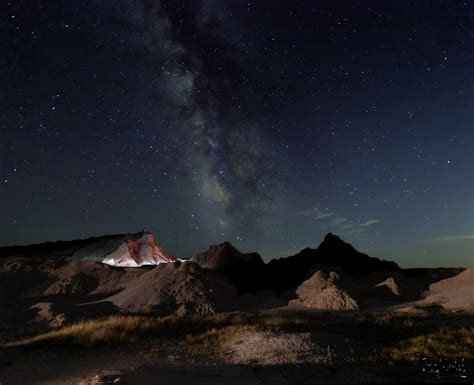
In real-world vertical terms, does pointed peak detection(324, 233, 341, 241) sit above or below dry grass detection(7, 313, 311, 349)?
above

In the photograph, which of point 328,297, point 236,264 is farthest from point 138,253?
point 328,297

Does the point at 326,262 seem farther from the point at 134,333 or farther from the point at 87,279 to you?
the point at 134,333

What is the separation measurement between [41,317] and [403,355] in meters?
27.0

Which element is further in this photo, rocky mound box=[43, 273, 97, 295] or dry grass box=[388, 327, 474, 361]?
rocky mound box=[43, 273, 97, 295]

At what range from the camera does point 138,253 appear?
68.4 m

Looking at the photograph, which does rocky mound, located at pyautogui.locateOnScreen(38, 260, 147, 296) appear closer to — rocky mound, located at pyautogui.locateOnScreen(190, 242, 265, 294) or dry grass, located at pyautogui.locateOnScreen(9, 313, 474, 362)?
rocky mound, located at pyautogui.locateOnScreen(190, 242, 265, 294)

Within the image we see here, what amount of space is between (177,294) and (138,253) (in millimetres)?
34410

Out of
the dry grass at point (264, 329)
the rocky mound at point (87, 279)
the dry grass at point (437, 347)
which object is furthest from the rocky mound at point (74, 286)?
the dry grass at point (437, 347)

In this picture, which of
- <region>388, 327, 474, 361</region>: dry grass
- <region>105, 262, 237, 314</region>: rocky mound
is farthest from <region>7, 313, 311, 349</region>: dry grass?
<region>105, 262, 237, 314</region>: rocky mound

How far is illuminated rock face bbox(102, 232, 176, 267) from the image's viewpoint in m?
66.0

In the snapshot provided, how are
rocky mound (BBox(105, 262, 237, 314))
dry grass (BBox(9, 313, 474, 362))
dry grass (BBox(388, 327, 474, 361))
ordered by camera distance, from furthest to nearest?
rocky mound (BBox(105, 262, 237, 314))
dry grass (BBox(9, 313, 474, 362))
dry grass (BBox(388, 327, 474, 361))

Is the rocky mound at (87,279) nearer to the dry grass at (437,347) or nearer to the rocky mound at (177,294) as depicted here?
the rocky mound at (177,294)
